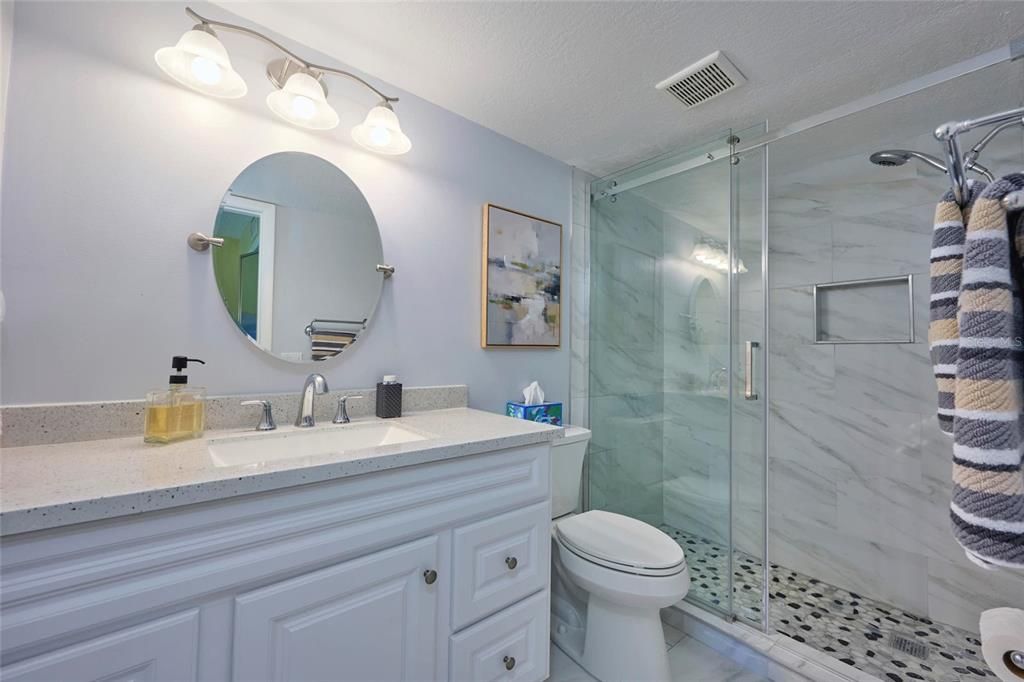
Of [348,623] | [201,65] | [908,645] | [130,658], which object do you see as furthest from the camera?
[908,645]

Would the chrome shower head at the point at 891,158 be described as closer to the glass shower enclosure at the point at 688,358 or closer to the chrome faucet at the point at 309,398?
the glass shower enclosure at the point at 688,358

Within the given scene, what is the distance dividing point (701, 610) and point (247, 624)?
5.66 feet

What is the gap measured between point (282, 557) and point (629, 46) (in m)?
1.72

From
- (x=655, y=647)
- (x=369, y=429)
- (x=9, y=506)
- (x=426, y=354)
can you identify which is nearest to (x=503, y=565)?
(x=369, y=429)

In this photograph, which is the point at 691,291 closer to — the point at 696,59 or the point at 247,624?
the point at 696,59

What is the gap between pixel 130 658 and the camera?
69cm

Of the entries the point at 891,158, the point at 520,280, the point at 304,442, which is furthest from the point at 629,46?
the point at 304,442

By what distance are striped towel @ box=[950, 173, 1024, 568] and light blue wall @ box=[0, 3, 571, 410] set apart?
1.51 metres

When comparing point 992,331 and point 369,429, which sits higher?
point 992,331

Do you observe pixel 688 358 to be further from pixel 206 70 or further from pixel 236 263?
pixel 206 70

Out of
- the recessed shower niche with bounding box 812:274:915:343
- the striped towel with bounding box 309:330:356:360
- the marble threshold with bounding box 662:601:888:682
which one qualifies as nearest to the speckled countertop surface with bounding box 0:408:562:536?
the striped towel with bounding box 309:330:356:360

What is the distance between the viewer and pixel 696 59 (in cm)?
143

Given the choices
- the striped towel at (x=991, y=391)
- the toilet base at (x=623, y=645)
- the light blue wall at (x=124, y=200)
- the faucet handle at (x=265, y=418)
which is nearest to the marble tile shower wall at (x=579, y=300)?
the toilet base at (x=623, y=645)

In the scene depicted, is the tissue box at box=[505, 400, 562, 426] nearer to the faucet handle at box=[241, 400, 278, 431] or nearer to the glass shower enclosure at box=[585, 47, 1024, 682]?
the glass shower enclosure at box=[585, 47, 1024, 682]
